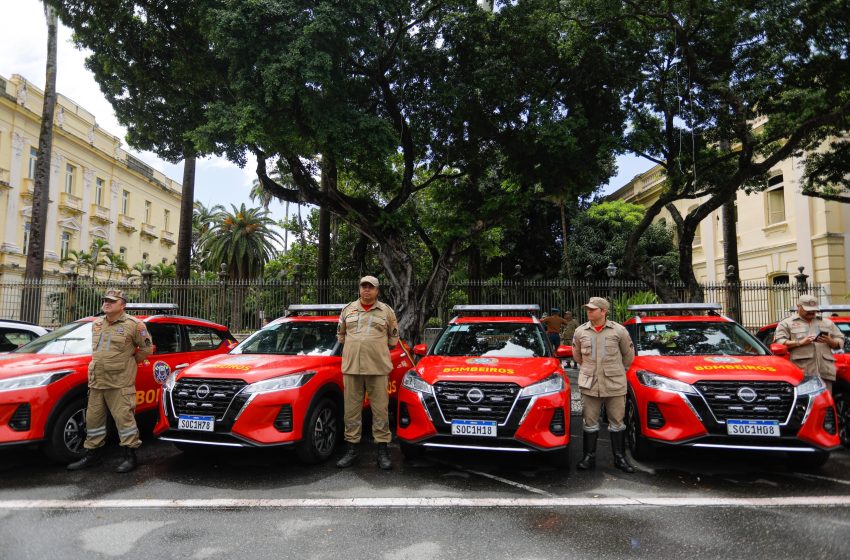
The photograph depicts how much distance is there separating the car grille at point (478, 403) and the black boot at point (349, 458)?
3.94 ft

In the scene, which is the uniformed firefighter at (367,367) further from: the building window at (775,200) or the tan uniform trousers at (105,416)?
the building window at (775,200)

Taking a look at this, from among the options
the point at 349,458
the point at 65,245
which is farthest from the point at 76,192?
the point at 349,458

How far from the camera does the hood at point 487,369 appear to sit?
5.32 meters

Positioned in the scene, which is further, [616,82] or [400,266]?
[400,266]

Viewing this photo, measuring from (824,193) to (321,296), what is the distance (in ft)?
50.3

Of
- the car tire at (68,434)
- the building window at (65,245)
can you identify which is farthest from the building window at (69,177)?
the car tire at (68,434)

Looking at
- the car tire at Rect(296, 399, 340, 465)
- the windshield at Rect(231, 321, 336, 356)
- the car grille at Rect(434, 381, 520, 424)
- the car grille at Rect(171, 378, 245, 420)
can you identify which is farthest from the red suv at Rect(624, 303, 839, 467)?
the car grille at Rect(171, 378, 245, 420)

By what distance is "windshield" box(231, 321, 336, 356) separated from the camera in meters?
6.50

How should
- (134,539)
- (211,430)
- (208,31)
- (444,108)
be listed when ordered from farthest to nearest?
(444,108) < (208,31) < (211,430) < (134,539)

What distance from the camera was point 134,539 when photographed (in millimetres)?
3883

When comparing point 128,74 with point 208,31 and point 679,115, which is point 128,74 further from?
point 679,115

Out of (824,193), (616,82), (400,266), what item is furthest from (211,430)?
(824,193)

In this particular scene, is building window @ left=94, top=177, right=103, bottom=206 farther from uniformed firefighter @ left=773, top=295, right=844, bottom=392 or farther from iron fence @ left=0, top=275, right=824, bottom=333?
uniformed firefighter @ left=773, top=295, right=844, bottom=392

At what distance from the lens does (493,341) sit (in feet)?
21.7
